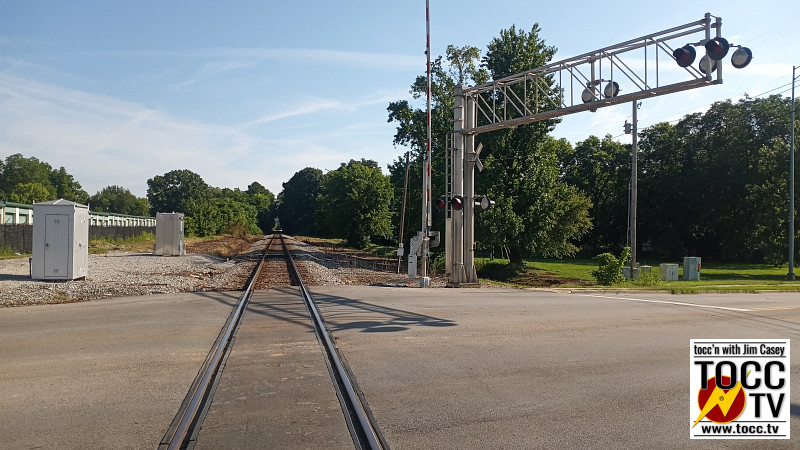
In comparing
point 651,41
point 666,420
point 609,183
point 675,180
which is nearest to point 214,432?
point 666,420

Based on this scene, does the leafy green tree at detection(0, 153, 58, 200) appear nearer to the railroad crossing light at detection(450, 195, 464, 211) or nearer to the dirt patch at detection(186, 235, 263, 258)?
the dirt patch at detection(186, 235, 263, 258)

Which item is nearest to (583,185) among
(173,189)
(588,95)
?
(588,95)

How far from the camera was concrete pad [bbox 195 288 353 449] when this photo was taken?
5.34m

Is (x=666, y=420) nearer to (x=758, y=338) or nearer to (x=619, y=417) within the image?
(x=619, y=417)

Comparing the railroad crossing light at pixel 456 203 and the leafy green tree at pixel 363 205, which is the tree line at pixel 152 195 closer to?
the leafy green tree at pixel 363 205

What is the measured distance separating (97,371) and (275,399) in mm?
2919

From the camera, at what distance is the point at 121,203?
454 feet

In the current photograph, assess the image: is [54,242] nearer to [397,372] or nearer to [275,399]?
A: [397,372]

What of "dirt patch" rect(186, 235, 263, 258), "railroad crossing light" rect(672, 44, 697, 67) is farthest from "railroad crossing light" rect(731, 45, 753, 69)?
A: "dirt patch" rect(186, 235, 263, 258)

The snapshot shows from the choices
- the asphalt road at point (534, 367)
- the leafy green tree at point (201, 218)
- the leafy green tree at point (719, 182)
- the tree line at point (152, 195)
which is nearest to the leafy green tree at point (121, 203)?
the tree line at point (152, 195)

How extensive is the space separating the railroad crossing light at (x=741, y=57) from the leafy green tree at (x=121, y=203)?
141 meters

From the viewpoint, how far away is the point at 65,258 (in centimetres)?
2005

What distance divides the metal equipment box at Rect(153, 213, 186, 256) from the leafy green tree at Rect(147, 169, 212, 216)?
251ft

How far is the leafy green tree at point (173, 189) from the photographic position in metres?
116
